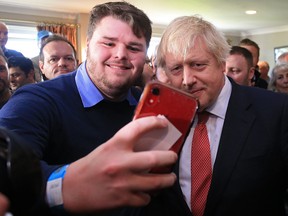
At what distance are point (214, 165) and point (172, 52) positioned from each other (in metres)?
0.38

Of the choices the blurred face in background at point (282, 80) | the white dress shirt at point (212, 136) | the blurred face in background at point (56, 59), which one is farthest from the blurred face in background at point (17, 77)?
the blurred face in background at point (282, 80)

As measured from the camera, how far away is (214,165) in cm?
100

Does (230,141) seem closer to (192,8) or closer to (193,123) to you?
(193,123)

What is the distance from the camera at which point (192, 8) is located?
6148 millimetres

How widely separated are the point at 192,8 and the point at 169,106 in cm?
595

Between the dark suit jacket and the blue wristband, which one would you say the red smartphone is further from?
the dark suit jacket

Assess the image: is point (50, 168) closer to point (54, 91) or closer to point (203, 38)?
point (54, 91)

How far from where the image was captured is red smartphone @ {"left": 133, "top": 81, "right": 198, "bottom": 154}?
21.2 inches

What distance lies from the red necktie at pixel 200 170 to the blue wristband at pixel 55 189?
2.00 ft

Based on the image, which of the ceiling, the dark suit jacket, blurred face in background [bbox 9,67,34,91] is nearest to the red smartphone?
the dark suit jacket

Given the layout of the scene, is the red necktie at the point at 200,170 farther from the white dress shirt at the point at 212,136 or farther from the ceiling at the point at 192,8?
the ceiling at the point at 192,8

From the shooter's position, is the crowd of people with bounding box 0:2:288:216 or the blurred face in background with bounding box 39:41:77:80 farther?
the blurred face in background with bounding box 39:41:77:80

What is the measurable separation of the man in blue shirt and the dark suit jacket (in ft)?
1.01

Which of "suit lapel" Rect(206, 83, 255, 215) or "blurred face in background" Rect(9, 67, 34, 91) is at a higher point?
"suit lapel" Rect(206, 83, 255, 215)
